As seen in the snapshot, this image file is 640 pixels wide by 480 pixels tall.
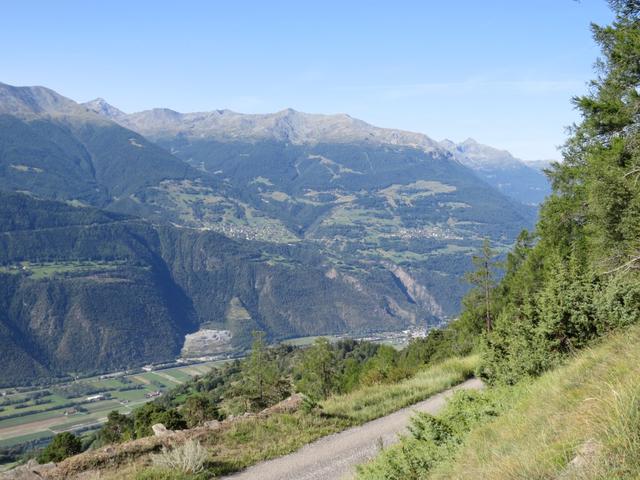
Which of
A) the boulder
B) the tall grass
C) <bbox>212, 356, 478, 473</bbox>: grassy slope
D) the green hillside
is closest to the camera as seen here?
the green hillside

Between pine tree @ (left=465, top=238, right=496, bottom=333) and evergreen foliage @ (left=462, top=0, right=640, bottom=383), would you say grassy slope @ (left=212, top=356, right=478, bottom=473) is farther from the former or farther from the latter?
pine tree @ (left=465, top=238, right=496, bottom=333)

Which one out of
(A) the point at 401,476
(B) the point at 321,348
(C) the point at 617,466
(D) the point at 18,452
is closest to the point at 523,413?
(A) the point at 401,476

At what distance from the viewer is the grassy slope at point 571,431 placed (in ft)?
17.4

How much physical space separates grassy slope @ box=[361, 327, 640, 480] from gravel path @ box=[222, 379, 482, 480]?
9.83ft

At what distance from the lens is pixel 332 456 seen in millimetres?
13711

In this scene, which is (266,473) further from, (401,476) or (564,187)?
(564,187)

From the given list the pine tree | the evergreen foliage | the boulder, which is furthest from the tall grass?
the pine tree

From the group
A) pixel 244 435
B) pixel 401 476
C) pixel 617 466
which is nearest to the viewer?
pixel 617 466

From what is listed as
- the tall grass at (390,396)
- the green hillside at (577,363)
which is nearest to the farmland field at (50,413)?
the tall grass at (390,396)

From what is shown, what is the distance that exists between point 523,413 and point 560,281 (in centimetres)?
606

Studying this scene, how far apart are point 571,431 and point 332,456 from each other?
8283 mm

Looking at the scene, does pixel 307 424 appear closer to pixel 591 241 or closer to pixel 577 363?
pixel 577 363

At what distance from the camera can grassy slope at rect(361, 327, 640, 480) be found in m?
5.32

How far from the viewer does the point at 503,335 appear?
17.3 metres
